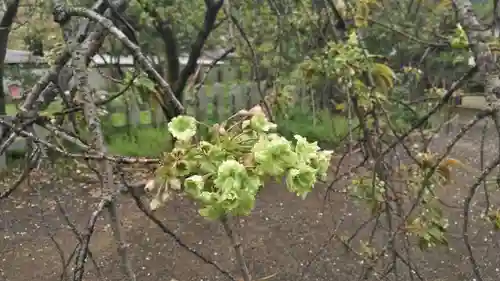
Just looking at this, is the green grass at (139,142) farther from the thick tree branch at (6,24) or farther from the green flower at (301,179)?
the green flower at (301,179)

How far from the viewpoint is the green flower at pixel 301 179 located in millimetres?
571

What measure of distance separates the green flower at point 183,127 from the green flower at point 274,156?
0.26ft

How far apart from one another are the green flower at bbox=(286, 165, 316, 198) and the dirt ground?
5.28 feet

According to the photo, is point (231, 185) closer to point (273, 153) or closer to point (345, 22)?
point (273, 153)

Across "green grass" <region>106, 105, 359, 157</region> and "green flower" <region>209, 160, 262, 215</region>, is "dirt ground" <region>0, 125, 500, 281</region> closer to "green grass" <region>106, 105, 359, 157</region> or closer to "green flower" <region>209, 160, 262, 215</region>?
"green grass" <region>106, 105, 359, 157</region>

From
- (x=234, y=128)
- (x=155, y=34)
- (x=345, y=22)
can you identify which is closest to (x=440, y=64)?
(x=155, y=34)

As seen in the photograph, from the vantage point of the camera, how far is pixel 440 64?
20.7 ft

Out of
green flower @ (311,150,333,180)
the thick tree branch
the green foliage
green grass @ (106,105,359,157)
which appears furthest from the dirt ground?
green flower @ (311,150,333,180)

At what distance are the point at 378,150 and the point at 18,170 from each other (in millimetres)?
3280

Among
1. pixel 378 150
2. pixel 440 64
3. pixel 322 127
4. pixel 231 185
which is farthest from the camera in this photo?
pixel 440 64

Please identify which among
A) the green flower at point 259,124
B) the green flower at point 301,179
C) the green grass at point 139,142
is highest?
the green flower at point 259,124

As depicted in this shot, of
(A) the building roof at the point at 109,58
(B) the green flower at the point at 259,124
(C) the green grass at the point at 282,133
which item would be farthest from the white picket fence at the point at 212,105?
(B) the green flower at the point at 259,124

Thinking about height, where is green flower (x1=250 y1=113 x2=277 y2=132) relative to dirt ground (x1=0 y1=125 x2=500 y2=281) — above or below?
above

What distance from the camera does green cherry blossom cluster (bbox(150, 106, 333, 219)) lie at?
1.79 ft
